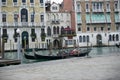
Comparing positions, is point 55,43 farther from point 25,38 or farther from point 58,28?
point 25,38

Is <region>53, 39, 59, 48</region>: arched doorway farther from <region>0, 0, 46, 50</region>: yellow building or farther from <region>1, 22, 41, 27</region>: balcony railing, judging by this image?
<region>1, 22, 41, 27</region>: balcony railing

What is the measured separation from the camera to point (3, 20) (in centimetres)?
3064

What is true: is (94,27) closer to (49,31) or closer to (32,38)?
(49,31)

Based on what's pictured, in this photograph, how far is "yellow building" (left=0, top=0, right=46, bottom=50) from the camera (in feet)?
100

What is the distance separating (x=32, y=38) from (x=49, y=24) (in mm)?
3600

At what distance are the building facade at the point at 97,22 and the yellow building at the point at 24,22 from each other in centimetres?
561

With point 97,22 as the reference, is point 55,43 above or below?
below

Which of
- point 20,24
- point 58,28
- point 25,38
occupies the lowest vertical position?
point 25,38

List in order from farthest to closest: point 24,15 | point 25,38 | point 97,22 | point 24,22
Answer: point 97,22 → point 24,15 → point 24,22 → point 25,38

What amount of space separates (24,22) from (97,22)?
10.3 m

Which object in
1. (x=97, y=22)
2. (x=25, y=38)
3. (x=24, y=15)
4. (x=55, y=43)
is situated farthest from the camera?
(x=97, y=22)

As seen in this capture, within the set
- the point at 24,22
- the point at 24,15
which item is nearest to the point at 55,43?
the point at 24,22

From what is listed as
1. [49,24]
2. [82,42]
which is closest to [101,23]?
[82,42]

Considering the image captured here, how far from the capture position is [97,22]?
119 ft
